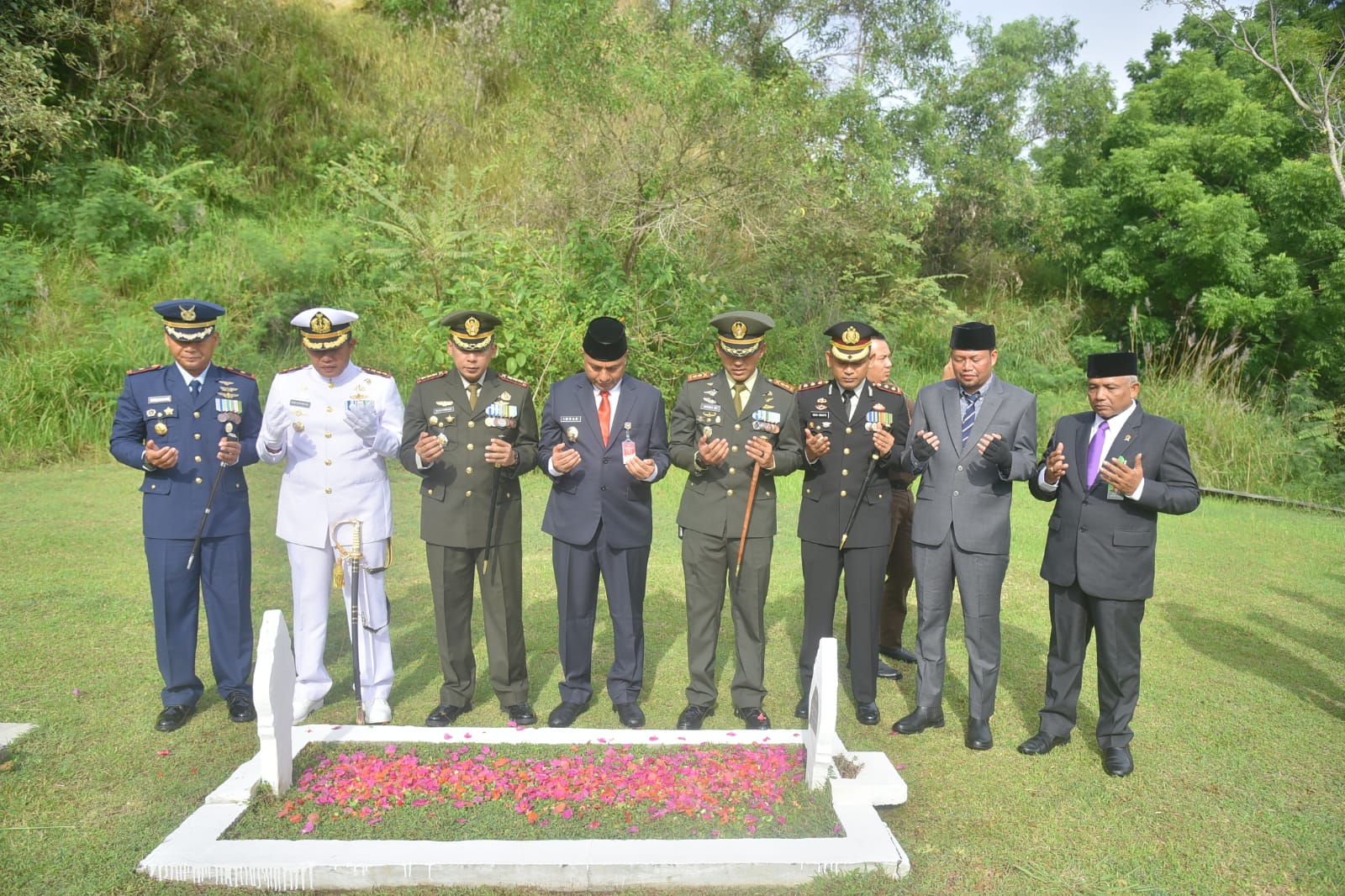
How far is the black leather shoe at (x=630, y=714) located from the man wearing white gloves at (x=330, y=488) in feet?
4.17

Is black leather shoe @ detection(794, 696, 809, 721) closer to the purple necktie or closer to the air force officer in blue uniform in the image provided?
the purple necktie

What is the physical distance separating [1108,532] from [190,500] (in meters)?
4.84

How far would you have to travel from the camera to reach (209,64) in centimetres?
1897

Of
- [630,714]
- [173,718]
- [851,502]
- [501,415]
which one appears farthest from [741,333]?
[173,718]

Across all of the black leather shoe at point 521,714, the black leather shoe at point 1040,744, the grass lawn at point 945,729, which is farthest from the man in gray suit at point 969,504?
the black leather shoe at point 521,714

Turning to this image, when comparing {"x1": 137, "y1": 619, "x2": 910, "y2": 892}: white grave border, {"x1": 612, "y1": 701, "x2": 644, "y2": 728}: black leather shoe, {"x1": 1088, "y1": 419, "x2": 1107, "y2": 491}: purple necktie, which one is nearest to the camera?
{"x1": 137, "y1": 619, "x2": 910, "y2": 892}: white grave border

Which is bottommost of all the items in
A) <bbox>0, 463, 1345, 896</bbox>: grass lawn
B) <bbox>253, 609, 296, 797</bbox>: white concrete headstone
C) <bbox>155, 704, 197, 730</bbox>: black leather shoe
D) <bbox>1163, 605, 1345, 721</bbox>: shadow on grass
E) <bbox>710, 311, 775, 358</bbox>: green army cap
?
<bbox>1163, 605, 1345, 721</bbox>: shadow on grass

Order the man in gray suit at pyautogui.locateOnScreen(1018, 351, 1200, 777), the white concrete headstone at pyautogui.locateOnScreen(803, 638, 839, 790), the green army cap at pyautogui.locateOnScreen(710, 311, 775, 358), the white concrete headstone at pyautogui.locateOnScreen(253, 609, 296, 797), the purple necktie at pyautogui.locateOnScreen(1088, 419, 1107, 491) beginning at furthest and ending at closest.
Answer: the green army cap at pyautogui.locateOnScreen(710, 311, 775, 358) < the purple necktie at pyautogui.locateOnScreen(1088, 419, 1107, 491) < the man in gray suit at pyautogui.locateOnScreen(1018, 351, 1200, 777) < the white concrete headstone at pyautogui.locateOnScreen(803, 638, 839, 790) < the white concrete headstone at pyautogui.locateOnScreen(253, 609, 296, 797)

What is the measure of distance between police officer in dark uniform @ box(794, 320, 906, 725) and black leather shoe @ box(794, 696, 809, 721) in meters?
0.01

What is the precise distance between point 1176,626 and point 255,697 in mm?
6832

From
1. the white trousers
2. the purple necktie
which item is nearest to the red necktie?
the white trousers

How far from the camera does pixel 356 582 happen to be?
211 inches

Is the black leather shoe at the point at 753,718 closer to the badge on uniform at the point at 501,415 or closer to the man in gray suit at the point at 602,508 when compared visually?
the man in gray suit at the point at 602,508

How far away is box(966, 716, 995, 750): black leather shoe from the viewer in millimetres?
5352
